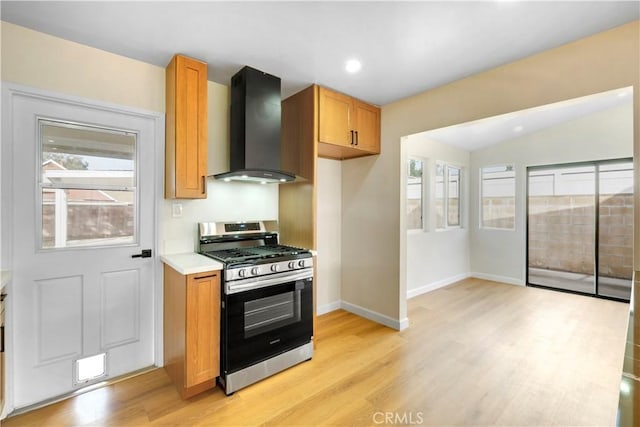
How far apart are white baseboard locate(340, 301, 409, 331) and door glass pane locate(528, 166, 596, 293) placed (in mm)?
3339

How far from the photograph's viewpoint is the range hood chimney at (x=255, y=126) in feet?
8.18

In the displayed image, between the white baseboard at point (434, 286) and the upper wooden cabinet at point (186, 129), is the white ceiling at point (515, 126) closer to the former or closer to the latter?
the white baseboard at point (434, 286)

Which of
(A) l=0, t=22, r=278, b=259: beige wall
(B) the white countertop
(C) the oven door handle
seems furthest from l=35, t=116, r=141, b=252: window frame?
(C) the oven door handle

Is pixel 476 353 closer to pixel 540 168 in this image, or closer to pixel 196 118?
pixel 196 118

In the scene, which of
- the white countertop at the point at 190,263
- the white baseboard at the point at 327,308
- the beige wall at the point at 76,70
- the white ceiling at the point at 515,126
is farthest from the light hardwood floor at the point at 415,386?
the white ceiling at the point at 515,126

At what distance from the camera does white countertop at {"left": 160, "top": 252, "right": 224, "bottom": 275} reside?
2.01 m

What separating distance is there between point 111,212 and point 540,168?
617 cm

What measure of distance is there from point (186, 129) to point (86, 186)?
85 centimetres

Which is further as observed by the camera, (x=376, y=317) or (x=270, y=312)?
(x=376, y=317)

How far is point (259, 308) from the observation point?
2.28 meters

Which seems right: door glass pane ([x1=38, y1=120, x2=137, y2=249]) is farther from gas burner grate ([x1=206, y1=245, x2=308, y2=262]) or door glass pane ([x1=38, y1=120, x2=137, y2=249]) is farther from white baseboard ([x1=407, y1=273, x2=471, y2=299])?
white baseboard ([x1=407, y1=273, x2=471, y2=299])

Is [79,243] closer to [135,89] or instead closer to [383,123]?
[135,89]

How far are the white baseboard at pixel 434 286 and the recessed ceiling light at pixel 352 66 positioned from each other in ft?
10.7

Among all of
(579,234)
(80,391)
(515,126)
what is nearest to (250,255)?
(80,391)
